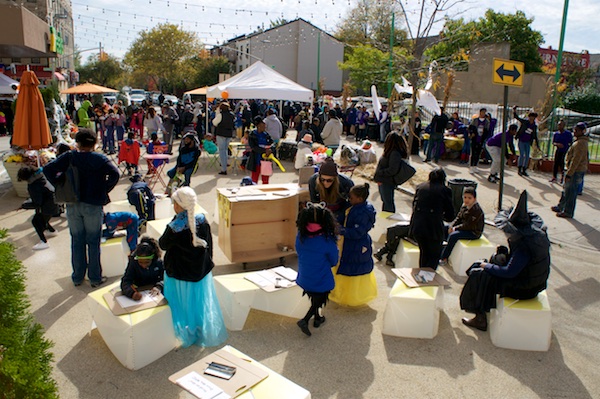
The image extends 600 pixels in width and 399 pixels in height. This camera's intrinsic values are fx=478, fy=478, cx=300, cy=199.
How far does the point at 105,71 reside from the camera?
62.1m

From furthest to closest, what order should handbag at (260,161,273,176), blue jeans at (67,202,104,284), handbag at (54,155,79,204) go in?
1. handbag at (260,161,273,176)
2. blue jeans at (67,202,104,284)
3. handbag at (54,155,79,204)

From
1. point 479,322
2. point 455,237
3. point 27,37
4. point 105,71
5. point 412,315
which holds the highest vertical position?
point 105,71

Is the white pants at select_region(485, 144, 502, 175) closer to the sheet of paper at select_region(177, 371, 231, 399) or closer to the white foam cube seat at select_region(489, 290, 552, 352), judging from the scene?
the white foam cube seat at select_region(489, 290, 552, 352)

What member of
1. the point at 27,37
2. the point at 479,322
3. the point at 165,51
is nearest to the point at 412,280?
the point at 479,322

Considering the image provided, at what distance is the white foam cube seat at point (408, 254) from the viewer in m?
6.43

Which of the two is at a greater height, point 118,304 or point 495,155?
point 495,155

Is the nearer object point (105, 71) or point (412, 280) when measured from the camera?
point (412, 280)

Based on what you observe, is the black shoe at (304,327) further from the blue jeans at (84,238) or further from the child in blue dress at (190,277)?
the blue jeans at (84,238)

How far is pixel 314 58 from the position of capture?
5391cm

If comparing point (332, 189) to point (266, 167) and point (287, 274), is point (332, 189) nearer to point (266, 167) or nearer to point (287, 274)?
point (287, 274)

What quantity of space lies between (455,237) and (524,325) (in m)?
2.20

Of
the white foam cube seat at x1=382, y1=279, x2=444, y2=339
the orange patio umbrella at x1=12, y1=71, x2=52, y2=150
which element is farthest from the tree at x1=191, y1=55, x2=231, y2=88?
the white foam cube seat at x1=382, y1=279, x2=444, y2=339

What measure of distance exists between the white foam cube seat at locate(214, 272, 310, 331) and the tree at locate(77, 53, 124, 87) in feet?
209

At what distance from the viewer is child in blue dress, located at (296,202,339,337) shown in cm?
458
